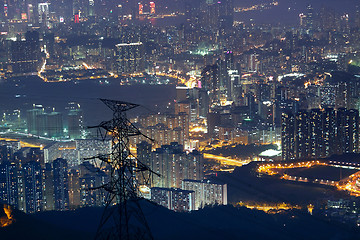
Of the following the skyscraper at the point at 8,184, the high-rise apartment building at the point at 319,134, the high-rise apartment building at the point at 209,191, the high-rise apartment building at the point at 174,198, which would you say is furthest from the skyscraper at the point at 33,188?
the high-rise apartment building at the point at 319,134

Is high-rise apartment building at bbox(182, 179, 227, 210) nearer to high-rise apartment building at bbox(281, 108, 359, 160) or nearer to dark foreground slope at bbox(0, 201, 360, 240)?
dark foreground slope at bbox(0, 201, 360, 240)

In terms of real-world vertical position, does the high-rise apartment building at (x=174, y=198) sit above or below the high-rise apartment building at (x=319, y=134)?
below

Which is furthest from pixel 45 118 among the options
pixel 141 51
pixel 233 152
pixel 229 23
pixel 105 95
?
pixel 229 23

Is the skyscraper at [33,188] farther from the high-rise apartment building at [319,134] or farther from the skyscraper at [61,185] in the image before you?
the high-rise apartment building at [319,134]

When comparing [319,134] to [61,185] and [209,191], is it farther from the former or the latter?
[61,185]

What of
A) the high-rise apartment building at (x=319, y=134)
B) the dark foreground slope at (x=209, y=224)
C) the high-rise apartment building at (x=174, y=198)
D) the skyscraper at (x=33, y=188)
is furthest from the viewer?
the high-rise apartment building at (x=319, y=134)

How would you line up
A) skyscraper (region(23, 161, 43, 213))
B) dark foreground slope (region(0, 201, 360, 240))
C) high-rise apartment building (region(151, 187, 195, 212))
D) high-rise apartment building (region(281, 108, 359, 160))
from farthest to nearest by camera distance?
1. high-rise apartment building (region(281, 108, 359, 160))
2. skyscraper (region(23, 161, 43, 213))
3. high-rise apartment building (region(151, 187, 195, 212))
4. dark foreground slope (region(0, 201, 360, 240))

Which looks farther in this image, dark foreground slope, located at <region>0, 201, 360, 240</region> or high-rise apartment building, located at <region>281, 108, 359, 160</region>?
high-rise apartment building, located at <region>281, 108, 359, 160</region>

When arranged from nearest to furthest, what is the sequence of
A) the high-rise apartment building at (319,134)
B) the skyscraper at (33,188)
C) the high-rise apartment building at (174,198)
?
1. the high-rise apartment building at (174,198)
2. the skyscraper at (33,188)
3. the high-rise apartment building at (319,134)

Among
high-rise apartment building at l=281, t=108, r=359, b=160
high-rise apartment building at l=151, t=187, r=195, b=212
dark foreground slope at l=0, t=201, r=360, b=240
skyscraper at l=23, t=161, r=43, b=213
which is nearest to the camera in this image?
dark foreground slope at l=0, t=201, r=360, b=240

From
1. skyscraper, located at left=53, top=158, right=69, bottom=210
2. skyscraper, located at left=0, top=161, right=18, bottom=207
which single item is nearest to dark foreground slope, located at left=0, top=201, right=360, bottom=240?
skyscraper, located at left=53, top=158, right=69, bottom=210
